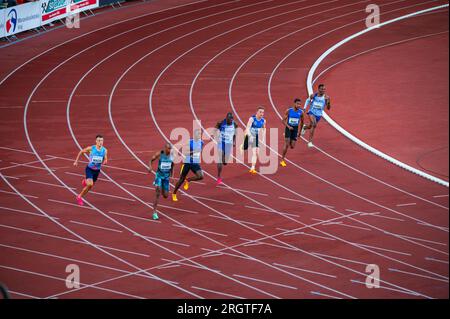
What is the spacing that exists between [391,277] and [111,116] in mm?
11225

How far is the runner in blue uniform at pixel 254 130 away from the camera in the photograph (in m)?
18.2

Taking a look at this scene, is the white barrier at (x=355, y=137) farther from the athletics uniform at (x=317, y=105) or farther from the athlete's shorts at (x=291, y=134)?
the athlete's shorts at (x=291, y=134)

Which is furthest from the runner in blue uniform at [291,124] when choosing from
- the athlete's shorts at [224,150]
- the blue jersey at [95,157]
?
the blue jersey at [95,157]

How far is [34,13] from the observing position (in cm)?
3078

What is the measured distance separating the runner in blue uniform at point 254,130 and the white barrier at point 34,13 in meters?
13.4

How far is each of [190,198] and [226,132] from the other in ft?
5.33

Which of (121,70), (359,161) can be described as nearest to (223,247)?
(359,161)

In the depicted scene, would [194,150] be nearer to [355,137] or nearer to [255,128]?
[255,128]

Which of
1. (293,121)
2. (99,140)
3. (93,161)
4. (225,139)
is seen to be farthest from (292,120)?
(93,161)

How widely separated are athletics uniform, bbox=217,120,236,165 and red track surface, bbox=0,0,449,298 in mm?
659

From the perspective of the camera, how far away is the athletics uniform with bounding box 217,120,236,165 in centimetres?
1773
